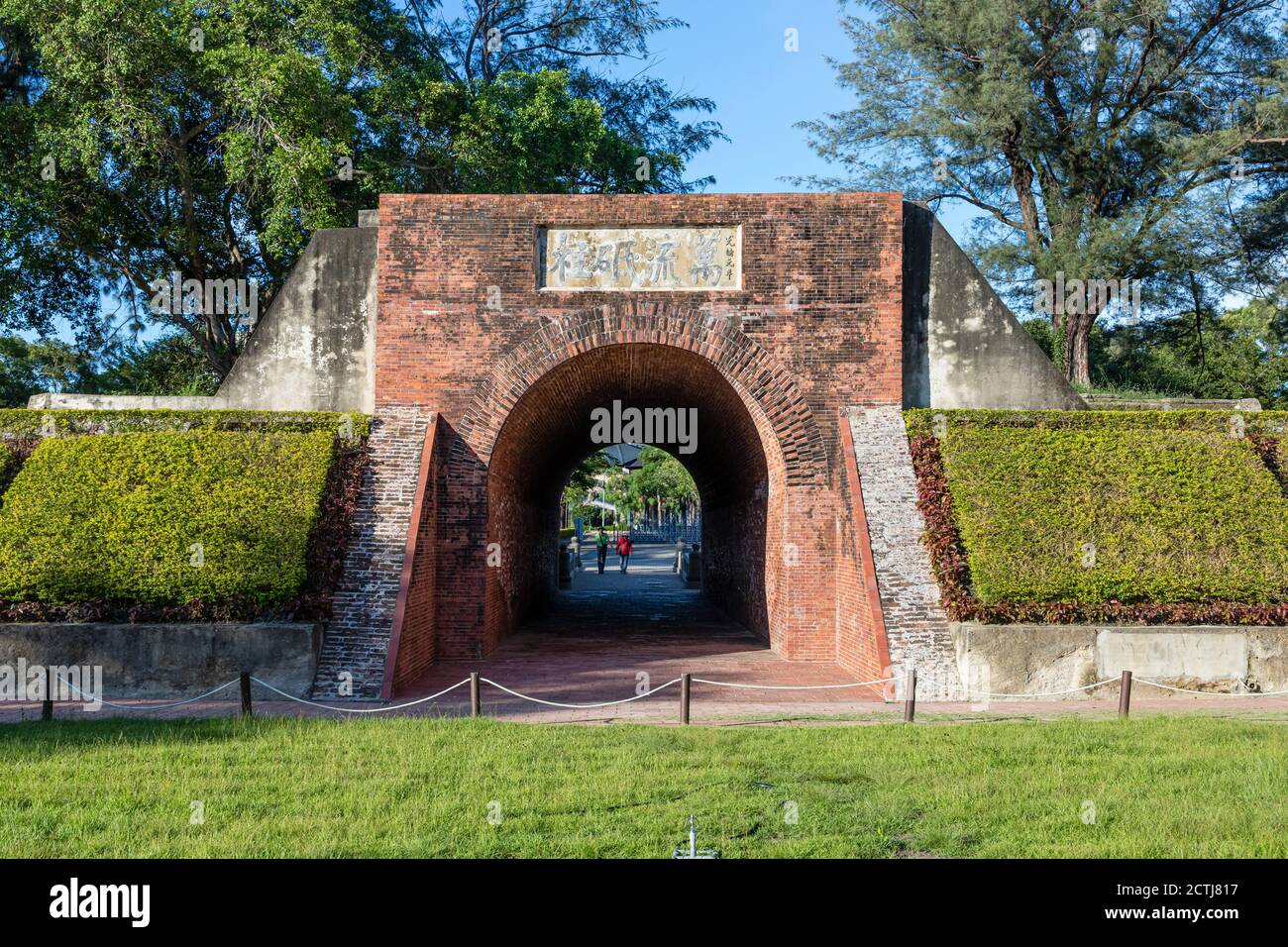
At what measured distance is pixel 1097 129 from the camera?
77.4 ft

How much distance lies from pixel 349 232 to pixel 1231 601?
11965 mm

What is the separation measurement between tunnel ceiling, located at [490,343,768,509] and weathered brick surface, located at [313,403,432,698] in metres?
1.30

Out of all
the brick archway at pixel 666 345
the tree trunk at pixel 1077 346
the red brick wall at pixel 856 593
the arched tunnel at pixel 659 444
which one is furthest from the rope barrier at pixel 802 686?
the tree trunk at pixel 1077 346

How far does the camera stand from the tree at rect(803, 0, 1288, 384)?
2141 centimetres

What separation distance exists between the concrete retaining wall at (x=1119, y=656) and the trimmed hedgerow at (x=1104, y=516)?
0.18m

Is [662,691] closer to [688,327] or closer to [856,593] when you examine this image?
[856,593]

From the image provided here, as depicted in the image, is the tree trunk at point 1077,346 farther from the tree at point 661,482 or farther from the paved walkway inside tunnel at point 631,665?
the tree at point 661,482

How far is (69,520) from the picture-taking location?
1036 cm

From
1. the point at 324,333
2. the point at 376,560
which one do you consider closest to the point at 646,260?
the point at 324,333

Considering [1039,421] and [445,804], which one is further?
[1039,421]

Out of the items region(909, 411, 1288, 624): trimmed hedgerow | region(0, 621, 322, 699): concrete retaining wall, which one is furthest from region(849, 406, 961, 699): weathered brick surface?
region(0, 621, 322, 699): concrete retaining wall

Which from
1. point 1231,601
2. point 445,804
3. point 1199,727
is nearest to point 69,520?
point 445,804

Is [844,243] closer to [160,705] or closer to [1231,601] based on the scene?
[1231,601]

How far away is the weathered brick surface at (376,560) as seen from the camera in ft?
31.0
